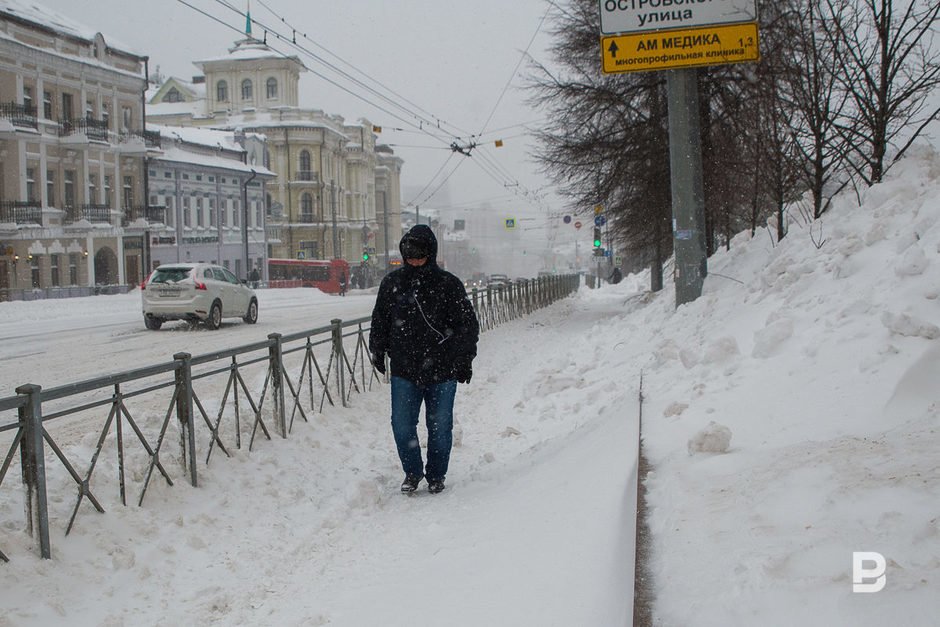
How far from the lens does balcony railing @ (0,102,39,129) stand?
101 feet

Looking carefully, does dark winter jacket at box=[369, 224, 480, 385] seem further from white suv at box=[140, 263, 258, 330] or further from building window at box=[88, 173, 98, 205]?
building window at box=[88, 173, 98, 205]

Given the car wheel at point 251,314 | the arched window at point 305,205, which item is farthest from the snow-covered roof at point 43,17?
the arched window at point 305,205

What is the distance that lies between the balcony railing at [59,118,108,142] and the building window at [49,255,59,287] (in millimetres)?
5141

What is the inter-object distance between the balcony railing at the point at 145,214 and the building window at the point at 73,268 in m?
4.75

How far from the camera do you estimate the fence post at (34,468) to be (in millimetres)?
4199

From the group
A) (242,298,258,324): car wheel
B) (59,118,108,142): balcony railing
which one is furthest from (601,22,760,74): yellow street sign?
(59,118,108,142): balcony railing

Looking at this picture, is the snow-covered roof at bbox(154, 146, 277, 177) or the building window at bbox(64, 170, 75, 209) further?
the snow-covered roof at bbox(154, 146, 277, 177)

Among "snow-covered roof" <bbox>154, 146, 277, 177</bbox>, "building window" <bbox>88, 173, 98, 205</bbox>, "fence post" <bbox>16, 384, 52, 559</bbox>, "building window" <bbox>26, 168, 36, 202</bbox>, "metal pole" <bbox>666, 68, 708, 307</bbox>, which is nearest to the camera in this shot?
"fence post" <bbox>16, 384, 52, 559</bbox>

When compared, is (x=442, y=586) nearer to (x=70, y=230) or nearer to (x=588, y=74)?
(x=588, y=74)

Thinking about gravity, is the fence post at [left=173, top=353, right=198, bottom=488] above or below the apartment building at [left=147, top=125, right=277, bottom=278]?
below

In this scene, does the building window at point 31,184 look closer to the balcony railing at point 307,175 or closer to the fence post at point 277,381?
the fence post at point 277,381

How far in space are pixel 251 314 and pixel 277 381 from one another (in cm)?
1306

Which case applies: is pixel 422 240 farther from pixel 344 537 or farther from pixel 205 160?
pixel 205 160

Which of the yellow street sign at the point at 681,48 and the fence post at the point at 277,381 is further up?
the yellow street sign at the point at 681,48
